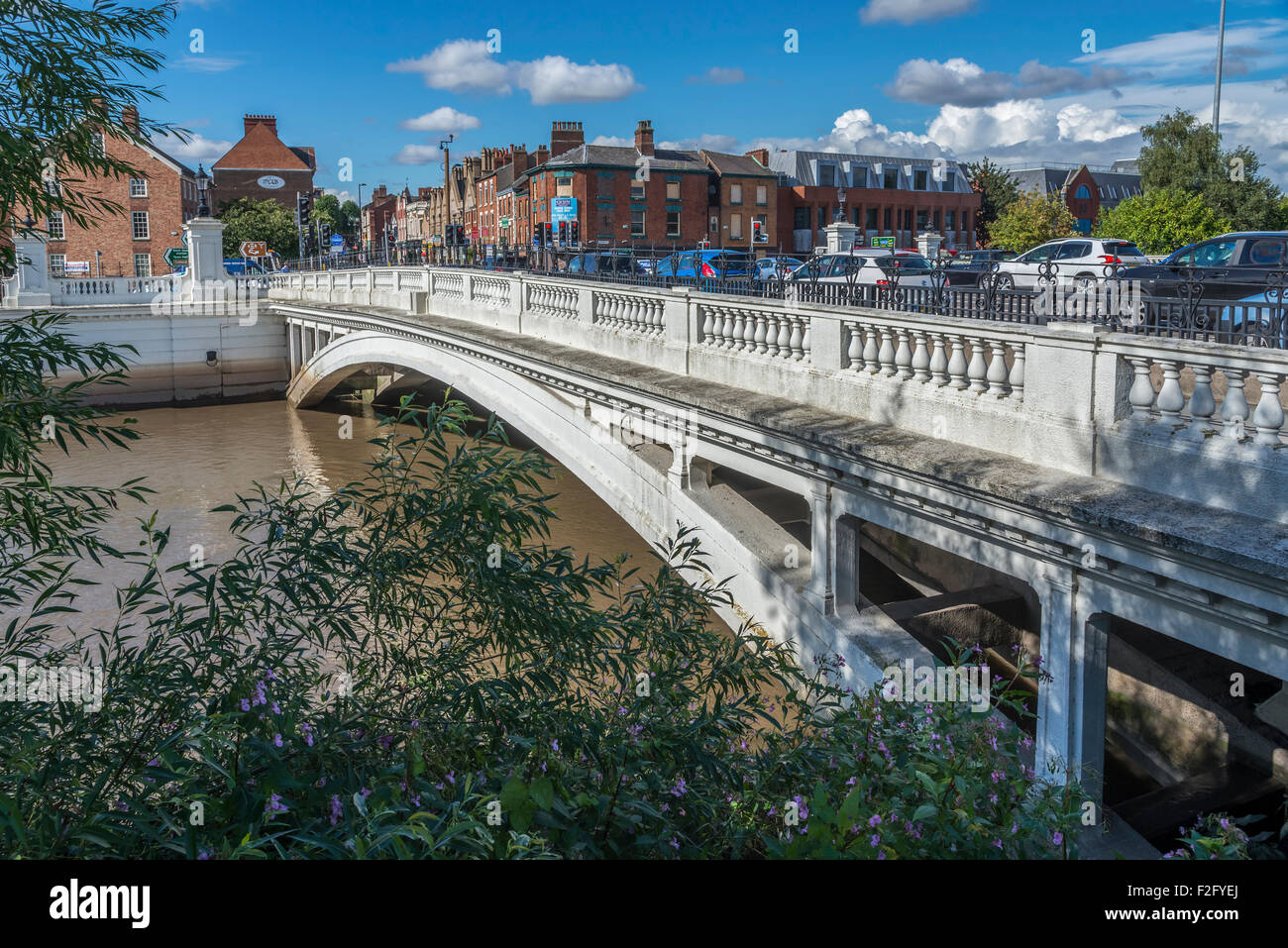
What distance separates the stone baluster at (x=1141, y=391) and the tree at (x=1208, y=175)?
42374 millimetres

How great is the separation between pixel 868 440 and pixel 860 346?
148 cm

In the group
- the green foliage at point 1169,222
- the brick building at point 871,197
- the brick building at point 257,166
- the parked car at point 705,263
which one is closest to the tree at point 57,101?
the parked car at point 705,263

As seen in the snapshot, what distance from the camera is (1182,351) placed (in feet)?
20.9

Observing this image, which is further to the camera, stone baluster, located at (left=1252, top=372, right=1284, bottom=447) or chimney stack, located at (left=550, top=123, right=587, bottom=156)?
chimney stack, located at (left=550, top=123, right=587, bottom=156)

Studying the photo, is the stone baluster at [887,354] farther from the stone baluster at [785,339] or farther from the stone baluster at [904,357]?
the stone baluster at [785,339]

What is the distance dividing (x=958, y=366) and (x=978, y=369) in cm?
26

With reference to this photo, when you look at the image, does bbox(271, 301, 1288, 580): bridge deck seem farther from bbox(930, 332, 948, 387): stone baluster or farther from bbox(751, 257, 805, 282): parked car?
bbox(751, 257, 805, 282): parked car

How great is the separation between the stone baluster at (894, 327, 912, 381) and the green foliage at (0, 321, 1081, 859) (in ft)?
11.4

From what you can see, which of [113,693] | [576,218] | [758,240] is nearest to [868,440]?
[113,693]

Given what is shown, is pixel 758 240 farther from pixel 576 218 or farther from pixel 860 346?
pixel 860 346

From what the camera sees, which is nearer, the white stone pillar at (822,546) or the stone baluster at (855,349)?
the white stone pillar at (822,546)

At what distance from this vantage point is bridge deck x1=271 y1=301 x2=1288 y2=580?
561 cm

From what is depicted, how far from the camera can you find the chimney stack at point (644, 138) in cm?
6862

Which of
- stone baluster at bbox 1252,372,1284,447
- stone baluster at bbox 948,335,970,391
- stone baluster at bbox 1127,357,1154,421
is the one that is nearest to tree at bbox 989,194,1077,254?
stone baluster at bbox 948,335,970,391
